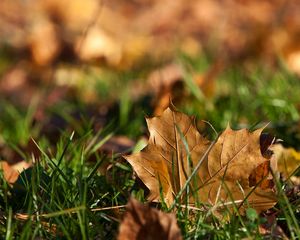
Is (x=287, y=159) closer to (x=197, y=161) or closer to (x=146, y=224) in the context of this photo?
(x=197, y=161)

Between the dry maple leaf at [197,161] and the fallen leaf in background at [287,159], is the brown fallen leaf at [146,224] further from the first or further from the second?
the fallen leaf in background at [287,159]

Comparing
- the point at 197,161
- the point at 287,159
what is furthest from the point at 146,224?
the point at 287,159

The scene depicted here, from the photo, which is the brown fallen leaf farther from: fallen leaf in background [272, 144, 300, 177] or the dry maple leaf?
fallen leaf in background [272, 144, 300, 177]

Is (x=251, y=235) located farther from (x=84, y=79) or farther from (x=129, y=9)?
(x=129, y=9)

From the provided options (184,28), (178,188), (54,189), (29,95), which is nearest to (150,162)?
(178,188)

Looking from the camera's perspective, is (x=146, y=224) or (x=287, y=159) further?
(x=287, y=159)

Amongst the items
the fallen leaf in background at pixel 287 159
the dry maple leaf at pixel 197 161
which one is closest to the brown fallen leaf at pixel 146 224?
the dry maple leaf at pixel 197 161
